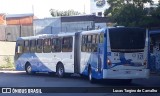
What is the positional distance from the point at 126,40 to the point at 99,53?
1.42m

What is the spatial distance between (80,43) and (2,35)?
51.4 feet

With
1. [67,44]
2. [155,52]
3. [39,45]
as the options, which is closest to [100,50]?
[67,44]

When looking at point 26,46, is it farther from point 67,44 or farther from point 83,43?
point 83,43

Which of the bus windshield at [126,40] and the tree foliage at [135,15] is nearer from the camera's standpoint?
the bus windshield at [126,40]

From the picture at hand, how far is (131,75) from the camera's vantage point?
707 inches

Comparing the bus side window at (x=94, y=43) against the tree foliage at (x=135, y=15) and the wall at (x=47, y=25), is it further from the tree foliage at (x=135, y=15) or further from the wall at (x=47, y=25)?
the wall at (x=47, y=25)

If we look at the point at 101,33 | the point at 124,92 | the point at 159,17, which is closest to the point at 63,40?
the point at 101,33

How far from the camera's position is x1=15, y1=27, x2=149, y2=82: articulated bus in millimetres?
17891

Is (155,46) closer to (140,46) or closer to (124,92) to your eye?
(140,46)

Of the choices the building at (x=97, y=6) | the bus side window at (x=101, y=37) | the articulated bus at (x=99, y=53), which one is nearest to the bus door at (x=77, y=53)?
the articulated bus at (x=99, y=53)

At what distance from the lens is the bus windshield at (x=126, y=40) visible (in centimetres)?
1798

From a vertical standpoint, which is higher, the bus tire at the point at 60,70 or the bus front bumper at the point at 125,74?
the bus front bumper at the point at 125,74

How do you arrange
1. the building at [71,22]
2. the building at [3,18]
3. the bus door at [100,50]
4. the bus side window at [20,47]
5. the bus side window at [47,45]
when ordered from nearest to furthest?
the bus door at [100,50] < the bus side window at [47,45] < the bus side window at [20,47] < the building at [71,22] < the building at [3,18]

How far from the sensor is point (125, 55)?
17953mm
